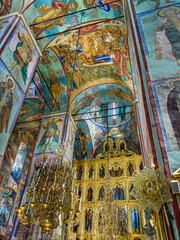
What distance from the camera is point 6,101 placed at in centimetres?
613

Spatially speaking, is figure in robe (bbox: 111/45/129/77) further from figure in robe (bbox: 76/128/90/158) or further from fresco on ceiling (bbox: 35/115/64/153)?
figure in robe (bbox: 76/128/90/158)

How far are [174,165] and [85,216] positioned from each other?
998 cm

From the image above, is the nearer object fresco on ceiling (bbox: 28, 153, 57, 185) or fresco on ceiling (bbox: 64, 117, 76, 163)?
fresco on ceiling (bbox: 28, 153, 57, 185)

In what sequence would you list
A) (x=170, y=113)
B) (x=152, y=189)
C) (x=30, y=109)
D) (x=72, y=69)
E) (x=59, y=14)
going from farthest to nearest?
(x=30, y=109)
(x=72, y=69)
(x=59, y=14)
(x=170, y=113)
(x=152, y=189)

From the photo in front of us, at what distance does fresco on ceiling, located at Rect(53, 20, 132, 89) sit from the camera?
9414 millimetres

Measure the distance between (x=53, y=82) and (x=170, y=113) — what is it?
8774mm

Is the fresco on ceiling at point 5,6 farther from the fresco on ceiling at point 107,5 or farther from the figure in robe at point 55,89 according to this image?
the figure in robe at point 55,89

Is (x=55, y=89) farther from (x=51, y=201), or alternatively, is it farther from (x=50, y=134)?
(x=51, y=201)

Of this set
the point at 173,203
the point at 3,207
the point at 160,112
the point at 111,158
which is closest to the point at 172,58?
the point at 160,112

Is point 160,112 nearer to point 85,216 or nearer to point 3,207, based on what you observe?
point 85,216

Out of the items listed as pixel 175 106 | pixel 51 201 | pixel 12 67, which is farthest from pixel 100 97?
pixel 175 106

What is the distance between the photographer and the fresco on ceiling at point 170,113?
2.87 m

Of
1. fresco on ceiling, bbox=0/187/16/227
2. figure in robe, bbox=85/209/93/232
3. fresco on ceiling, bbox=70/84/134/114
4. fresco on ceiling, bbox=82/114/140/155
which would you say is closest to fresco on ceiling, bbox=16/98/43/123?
fresco on ceiling, bbox=70/84/134/114

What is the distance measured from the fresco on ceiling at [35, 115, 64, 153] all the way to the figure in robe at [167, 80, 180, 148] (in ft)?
22.6
